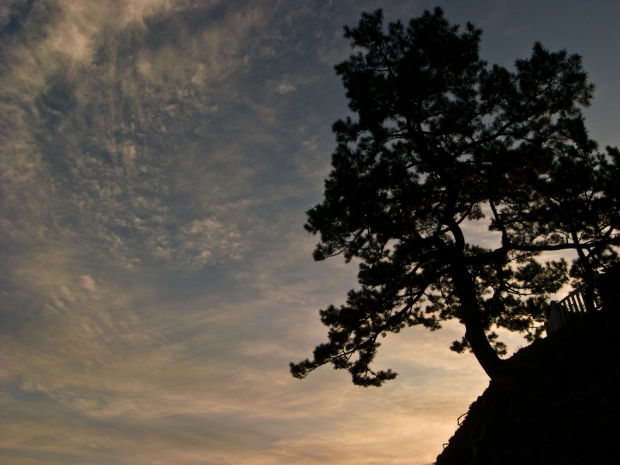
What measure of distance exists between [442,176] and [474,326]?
3.87 m

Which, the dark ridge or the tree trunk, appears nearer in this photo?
the dark ridge

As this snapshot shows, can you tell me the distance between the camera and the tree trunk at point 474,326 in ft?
35.7

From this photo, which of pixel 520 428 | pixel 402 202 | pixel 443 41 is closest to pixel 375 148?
pixel 402 202

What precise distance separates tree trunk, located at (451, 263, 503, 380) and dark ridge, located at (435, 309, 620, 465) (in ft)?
1.35

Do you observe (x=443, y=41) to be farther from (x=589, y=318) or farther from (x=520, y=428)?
(x=520, y=428)

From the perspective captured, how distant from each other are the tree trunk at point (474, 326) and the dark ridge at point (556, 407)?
411mm

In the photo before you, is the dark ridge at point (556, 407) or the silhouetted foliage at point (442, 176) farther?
the silhouetted foliage at point (442, 176)

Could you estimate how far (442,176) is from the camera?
39.5 ft

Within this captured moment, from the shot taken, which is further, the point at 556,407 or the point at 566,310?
the point at 566,310

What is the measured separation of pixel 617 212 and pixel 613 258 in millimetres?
1566

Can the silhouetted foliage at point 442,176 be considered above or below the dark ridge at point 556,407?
above

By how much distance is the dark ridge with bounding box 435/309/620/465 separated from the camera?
255 inches

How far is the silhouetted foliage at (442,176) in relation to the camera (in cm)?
1125

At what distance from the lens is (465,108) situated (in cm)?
1188
